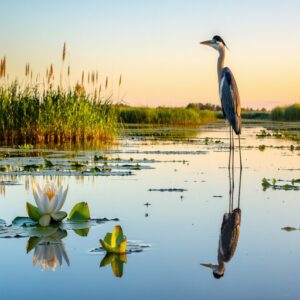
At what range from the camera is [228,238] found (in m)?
4.84

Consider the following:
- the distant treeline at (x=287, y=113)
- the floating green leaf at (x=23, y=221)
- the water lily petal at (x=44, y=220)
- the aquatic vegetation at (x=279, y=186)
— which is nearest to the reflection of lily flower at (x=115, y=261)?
the water lily petal at (x=44, y=220)

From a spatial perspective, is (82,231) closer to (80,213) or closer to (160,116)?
(80,213)

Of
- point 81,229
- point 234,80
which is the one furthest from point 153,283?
point 234,80

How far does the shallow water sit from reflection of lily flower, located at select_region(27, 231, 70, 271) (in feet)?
0.09

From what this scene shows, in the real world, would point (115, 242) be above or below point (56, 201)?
below

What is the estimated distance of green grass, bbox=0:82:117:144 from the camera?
1544cm

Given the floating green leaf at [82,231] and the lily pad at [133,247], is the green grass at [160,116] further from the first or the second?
the lily pad at [133,247]

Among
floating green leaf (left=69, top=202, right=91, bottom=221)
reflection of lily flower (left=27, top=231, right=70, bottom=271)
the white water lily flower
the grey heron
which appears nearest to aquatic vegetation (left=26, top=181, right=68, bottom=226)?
the white water lily flower

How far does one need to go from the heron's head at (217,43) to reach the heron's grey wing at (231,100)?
115 centimetres

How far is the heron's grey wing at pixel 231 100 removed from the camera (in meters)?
11.3

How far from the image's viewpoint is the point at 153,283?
362cm

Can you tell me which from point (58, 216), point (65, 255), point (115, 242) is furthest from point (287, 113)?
point (65, 255)

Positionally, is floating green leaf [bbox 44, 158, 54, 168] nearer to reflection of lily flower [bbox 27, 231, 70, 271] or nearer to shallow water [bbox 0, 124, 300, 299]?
shallow water [bbox 0, 124, 300, 299]

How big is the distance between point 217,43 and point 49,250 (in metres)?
8.73
